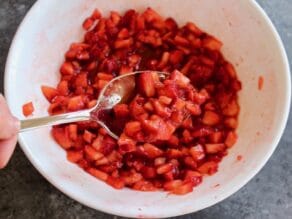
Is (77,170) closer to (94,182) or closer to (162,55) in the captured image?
(94,182)

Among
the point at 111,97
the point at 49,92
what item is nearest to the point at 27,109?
the point at 49,92

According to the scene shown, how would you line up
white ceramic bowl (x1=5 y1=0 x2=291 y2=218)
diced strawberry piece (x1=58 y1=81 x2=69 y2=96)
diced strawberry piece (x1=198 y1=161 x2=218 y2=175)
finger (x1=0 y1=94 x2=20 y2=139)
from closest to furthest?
1. finger (x1=0 y1=94 x2=20 y2=139)
2. white ceramic bowl (x1=5 y1=0 x2=291 y2=218)
3. diced strawberry piece (x1=198 y1=161 x2=218 y2=175)
4. diced strawberry piece (x1=58 y1=81 x2=69 y2=96)

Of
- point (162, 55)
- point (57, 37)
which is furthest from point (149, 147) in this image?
point (57, 37)

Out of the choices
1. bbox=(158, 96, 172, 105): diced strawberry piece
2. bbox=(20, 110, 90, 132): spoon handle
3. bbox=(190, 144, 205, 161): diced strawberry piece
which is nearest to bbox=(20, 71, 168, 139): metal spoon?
bbox=(20, 110, 90, 132): spoon handle

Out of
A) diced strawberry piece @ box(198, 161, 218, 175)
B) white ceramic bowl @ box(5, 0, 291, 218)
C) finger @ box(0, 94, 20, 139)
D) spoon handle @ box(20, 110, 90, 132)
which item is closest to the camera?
finger @ box(0, 94, 20, 139)

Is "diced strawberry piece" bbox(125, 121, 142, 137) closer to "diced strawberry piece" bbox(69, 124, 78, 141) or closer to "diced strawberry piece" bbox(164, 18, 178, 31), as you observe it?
"diced strawberry piece" bbox(69, 124, 78, 141)

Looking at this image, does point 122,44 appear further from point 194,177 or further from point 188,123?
point 194,177

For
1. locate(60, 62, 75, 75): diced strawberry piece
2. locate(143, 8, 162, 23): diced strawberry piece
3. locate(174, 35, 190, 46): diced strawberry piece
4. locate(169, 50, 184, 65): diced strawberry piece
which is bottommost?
locate(60, 62, 75, 75): diced strawberry piece
